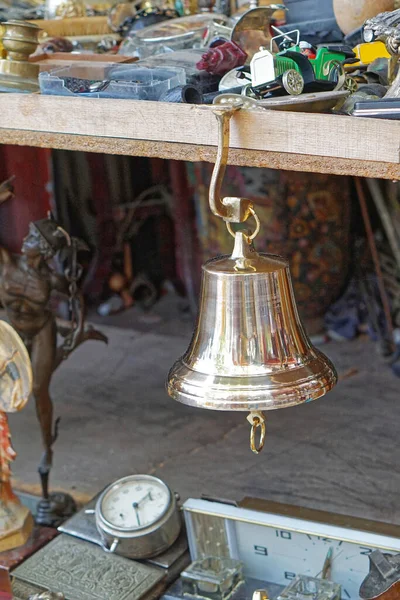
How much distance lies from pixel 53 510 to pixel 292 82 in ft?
7.24

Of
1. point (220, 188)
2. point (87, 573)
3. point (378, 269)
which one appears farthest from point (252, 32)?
point (378, 269)

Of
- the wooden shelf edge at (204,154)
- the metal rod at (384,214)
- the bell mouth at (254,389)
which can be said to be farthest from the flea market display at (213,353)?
the metal rod at (384,214)

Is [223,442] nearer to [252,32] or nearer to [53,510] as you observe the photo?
[53,510]

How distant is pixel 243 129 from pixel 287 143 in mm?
122

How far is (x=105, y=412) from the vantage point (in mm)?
5027

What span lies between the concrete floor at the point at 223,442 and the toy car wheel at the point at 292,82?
83.4 inches

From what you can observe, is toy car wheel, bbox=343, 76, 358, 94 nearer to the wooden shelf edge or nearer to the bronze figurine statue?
the wooden shelf edge

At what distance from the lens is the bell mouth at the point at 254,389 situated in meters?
2.08

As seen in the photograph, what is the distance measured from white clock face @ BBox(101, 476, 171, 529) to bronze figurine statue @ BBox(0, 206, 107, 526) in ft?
2.15

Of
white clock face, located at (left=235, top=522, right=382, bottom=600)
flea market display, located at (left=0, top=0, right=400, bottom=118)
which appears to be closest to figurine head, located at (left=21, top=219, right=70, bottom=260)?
flea market display, located at (left=0, top=0, right=400, bottom=118)

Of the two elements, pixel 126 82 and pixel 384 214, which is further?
pixel 384 214

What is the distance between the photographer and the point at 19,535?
320cm

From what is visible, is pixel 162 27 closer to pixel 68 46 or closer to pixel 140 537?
pixel 68 46

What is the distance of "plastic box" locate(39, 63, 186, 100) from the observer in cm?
259
